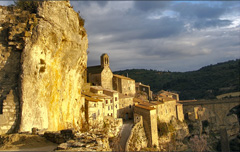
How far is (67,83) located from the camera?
1939 cm

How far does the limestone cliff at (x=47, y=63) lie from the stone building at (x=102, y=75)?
2753 centimetres

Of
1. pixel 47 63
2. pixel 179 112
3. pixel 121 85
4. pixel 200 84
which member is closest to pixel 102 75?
pixel 121 85

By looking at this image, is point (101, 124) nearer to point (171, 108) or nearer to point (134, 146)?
point (134, 146)

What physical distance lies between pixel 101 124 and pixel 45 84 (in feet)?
64.7

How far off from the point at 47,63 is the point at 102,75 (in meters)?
33.1

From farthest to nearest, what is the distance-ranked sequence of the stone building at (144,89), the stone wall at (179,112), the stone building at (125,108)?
1. the stone building at (144,89)
2. the stone wall at (179,112)
3. the stone building at (125,108)

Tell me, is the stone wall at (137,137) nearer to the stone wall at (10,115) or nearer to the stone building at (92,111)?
the stone building at (92,111)

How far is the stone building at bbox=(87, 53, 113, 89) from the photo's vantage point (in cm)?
4784

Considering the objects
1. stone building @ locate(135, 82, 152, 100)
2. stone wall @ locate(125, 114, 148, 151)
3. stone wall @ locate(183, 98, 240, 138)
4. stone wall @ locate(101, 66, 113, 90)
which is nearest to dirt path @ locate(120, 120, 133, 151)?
stone wall @ locate(125, 114, 148, 151)

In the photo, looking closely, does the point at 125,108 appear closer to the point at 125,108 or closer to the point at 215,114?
the point at 125,108

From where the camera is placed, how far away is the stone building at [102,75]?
157ft

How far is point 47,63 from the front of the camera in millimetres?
14961

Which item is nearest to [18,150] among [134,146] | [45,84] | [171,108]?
[45,84]

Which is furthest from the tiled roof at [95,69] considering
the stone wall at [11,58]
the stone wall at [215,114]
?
the stone wall at [11,58]
